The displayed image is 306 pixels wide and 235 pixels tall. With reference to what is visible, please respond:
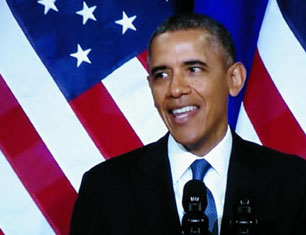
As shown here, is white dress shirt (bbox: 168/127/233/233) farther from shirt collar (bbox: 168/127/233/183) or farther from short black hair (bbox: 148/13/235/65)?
short black hair (bbox: 148/13/235/65)

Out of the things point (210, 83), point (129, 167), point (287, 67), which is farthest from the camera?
point (287, 67)

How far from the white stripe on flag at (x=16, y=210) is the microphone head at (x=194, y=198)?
92cm

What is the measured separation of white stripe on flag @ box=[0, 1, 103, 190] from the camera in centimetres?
168

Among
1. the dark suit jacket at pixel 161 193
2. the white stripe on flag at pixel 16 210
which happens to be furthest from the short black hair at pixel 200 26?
the white stripe on flag at pixel 16 210

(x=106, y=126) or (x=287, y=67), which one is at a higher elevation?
(x=106, y=126)

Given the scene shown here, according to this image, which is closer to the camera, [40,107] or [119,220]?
[119,220]

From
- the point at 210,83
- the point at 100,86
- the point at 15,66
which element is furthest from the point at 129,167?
the point at 15,66

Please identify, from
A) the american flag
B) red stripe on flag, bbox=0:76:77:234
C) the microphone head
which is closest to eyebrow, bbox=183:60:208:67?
the microphone head

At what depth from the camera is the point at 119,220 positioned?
126 centimetres

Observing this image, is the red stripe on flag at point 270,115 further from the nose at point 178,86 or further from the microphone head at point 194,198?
the microphone head at point 194,198

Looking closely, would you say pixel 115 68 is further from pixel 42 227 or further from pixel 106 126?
pixel 42 227

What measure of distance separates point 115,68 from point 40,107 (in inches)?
9.6

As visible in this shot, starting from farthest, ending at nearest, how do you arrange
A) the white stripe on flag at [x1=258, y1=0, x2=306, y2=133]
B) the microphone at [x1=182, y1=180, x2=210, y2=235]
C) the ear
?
the white stripe on flag at [x1=258, y1=0, x2=306, y2=133], the ear, the microphone at [x1=182, y1=180, x2=210, y2=235]

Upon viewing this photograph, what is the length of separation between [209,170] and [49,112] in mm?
619
